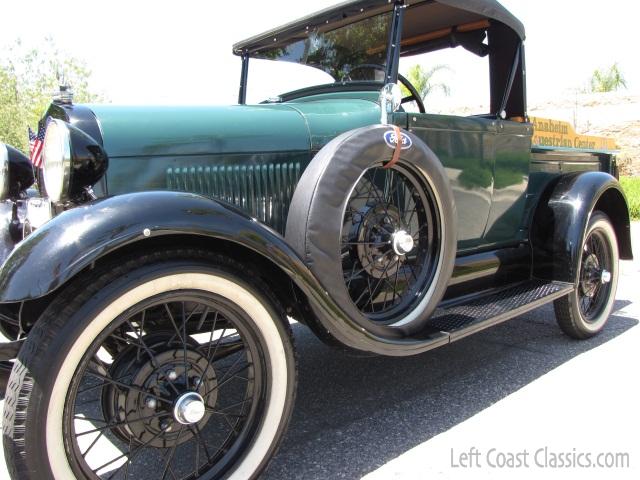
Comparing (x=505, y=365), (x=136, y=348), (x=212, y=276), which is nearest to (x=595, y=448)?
(x=505, y=365)

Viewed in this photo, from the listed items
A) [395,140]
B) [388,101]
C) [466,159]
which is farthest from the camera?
[466,159]

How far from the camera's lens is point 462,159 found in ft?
9.61

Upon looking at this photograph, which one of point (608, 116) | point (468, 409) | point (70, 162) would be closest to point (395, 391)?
point (468, 409)

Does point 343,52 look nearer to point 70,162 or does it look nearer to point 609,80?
point 70,162

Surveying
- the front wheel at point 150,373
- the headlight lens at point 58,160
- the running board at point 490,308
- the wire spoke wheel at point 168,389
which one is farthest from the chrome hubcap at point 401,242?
the headlight lens at point 58,160

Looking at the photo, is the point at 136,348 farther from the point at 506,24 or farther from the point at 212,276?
the point at 506,24

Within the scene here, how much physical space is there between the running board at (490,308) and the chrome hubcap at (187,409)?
1112 millimetres

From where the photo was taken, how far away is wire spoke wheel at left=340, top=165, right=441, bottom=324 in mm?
2420

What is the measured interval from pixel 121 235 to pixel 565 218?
109 inches

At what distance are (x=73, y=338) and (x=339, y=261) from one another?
1004 millimetres

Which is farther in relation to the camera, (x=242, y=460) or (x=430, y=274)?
(x=430, y=274)

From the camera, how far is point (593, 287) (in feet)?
12.2

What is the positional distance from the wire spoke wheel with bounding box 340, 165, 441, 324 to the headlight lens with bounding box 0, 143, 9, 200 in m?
1.74

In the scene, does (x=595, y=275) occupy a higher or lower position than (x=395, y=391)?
higher
